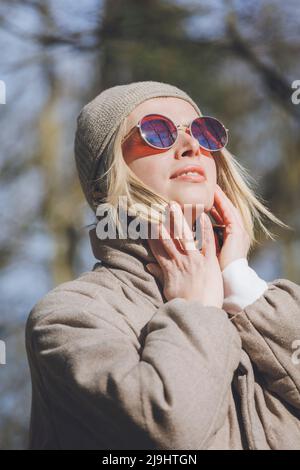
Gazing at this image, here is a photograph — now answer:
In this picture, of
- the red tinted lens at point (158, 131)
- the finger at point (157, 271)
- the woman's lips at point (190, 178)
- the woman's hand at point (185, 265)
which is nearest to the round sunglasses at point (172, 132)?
the red tinted lens at point (158, 131)

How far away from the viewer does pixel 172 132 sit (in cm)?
271

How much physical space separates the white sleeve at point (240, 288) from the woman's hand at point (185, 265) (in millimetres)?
42

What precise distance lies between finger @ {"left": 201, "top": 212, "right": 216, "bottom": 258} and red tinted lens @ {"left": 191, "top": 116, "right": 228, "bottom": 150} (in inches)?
9.7

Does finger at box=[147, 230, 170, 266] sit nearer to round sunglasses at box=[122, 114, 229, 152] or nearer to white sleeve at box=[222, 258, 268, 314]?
white sleeve at box=[222, 258, 268, 314]

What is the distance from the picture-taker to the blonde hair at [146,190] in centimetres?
262

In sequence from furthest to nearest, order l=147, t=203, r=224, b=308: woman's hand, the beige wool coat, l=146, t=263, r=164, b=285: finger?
l=146, t=263, r=164, b=285: finger
l=147, t=203, r=224, b=308: woman's hand
the beige wool coat

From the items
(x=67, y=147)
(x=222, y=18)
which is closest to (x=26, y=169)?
(x=67, y=147)

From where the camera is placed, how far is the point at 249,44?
7.52m

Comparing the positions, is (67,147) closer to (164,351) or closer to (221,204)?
(221,204)

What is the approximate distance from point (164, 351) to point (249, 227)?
0.77 meters

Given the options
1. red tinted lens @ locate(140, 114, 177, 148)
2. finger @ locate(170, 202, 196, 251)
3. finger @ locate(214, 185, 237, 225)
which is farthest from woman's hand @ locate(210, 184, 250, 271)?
red tinted lens @ locate(140, 114, 177, 148)

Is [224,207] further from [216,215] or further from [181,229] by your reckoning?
[181,229]

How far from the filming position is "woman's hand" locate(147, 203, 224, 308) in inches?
97.9

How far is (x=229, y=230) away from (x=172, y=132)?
351 mm
